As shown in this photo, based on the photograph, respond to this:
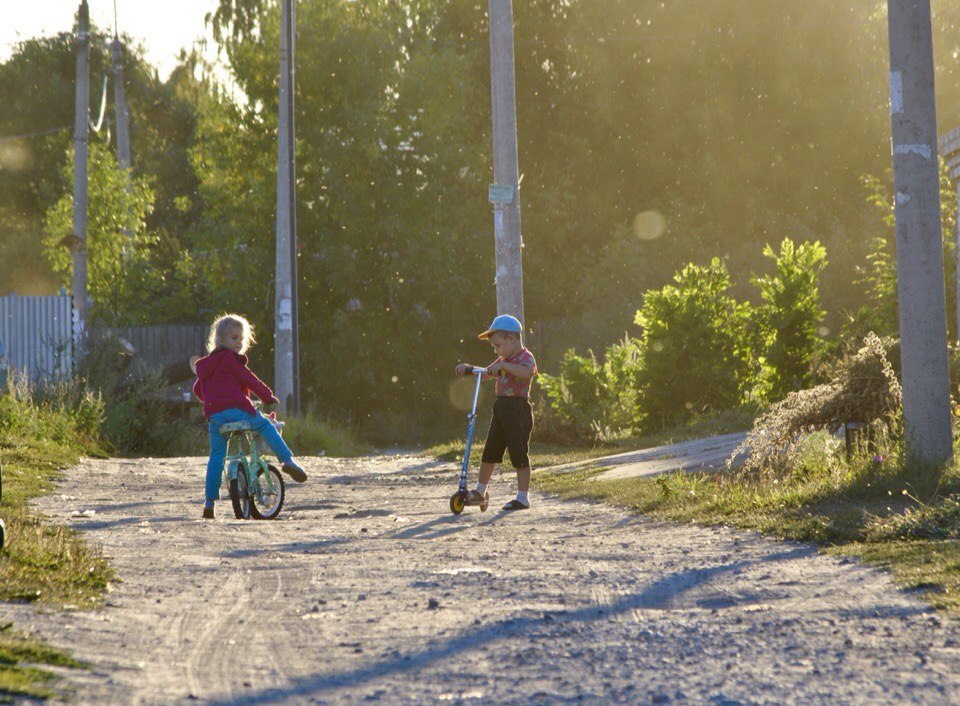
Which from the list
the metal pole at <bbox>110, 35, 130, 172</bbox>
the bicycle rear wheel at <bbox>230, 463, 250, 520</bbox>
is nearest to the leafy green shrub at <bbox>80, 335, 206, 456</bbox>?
the bicycle rear wheel at <bbox>230, 463, 250, 520</bbox>

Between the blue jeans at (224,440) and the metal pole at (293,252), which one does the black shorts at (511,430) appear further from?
the metal pole at (293,252)

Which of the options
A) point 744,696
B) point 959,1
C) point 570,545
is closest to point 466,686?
point 744,696

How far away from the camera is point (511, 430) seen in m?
10.7

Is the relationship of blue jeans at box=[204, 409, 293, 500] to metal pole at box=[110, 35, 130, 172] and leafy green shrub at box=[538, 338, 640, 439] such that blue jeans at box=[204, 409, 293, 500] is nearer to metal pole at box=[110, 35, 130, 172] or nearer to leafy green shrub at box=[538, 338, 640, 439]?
leafy green shrub at box=[538, 338, 640, 439]

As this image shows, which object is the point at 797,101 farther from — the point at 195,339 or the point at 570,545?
the point at 570,545

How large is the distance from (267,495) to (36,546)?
3.10 meters

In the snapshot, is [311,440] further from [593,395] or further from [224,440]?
[224,440]

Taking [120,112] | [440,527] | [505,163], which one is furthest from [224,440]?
[120,112]

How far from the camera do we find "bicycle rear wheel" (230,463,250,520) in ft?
33.2

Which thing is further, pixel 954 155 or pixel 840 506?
pixel 954 155

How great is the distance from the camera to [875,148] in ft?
119

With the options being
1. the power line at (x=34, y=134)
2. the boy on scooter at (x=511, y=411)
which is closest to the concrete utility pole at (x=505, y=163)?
the boy on scooter at (x=511, y=411)

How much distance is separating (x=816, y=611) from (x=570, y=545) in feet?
8.51

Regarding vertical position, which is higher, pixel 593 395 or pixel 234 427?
pixel 593 395
